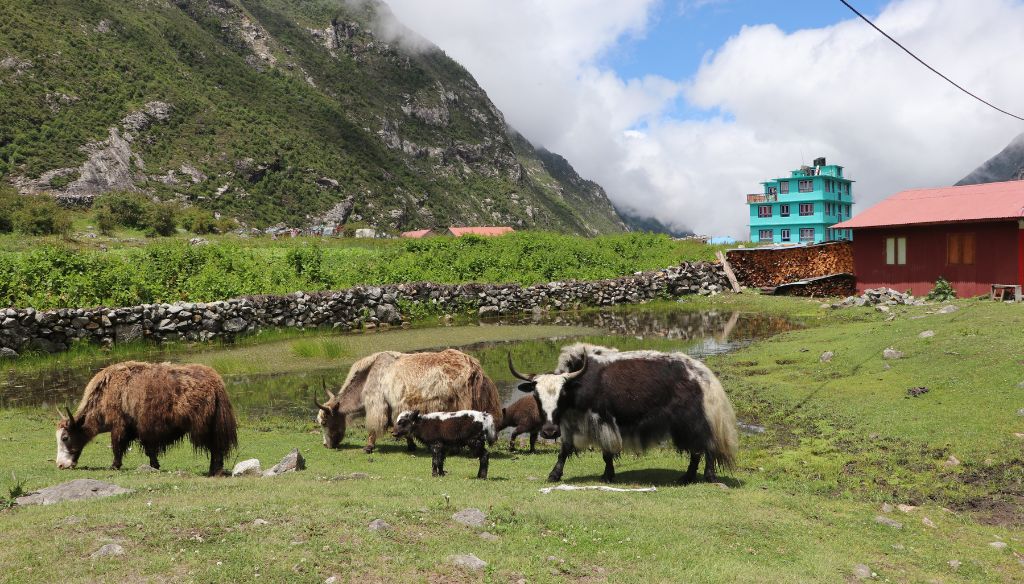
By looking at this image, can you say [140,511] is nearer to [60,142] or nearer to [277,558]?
[277,558]

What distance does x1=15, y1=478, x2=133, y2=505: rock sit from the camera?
7.24 meters

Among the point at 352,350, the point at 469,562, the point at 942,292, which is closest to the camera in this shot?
the point at 469,562

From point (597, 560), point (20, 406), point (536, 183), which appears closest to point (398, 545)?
point (597, 560)

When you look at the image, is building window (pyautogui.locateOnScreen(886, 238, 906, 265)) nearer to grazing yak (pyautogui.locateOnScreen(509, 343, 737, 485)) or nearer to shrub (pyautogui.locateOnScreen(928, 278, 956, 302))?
shrub (pyautogui.locateOnScreen(928, 278, 956, 302))

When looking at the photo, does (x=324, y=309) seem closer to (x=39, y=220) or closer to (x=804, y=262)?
(x=804, y=262)

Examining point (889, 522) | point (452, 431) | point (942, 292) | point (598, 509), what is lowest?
point (889, 522)

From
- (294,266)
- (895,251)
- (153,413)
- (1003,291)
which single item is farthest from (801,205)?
(153,413)

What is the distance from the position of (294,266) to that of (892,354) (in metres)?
23.6

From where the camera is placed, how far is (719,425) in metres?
9.28

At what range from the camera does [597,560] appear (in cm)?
609

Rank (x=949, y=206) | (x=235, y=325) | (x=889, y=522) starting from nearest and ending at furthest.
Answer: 1. (x=889, y=522)
2. (x=235, y=325)
3. (x=949, y=206)

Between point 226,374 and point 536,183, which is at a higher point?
point 536,183

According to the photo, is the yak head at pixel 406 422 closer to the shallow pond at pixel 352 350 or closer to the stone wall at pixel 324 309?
the shallow pond at pixel 352 350

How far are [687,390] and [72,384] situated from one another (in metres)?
15.4
